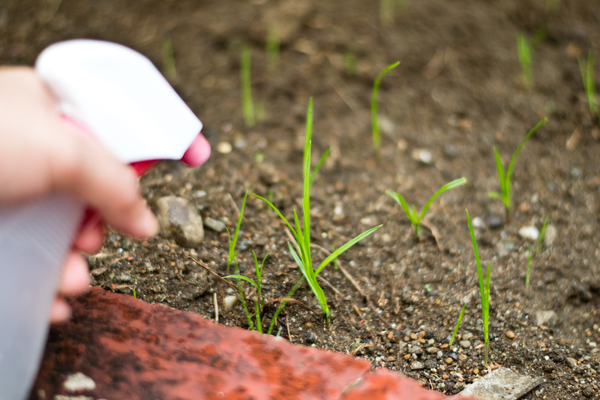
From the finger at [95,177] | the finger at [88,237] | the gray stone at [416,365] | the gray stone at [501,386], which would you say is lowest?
the gray stone at [416,365]

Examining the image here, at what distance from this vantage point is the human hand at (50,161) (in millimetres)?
630

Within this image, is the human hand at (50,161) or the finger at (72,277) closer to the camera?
the human hand at (50,161)

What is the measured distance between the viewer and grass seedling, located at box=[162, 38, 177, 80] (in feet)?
5.80

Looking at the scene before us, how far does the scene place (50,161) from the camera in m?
0.64

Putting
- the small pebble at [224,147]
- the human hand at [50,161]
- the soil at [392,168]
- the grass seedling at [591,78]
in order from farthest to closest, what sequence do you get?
1. the grass seedling at [591,78]
2. the small pebble at [224,147]
3. the soil at [392,168]
4. the human hand at [50,161]

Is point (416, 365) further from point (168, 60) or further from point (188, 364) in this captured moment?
point (168, 60)

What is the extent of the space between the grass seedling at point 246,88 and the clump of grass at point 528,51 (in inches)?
37.5

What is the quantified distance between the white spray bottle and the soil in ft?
1.22

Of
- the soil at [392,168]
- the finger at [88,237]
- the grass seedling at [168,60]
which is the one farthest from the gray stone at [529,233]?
the grass seedling at [168,60]

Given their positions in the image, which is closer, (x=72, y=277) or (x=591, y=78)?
(x=72, y=277)

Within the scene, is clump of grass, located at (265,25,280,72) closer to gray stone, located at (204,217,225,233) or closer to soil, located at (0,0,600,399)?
soil, located at (0,0,600,399)

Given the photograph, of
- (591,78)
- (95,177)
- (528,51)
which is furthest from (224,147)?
(591,78)

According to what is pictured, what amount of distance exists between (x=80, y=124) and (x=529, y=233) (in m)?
1.20

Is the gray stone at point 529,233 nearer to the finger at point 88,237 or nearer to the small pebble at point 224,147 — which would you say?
the small pebble at point 224,147
